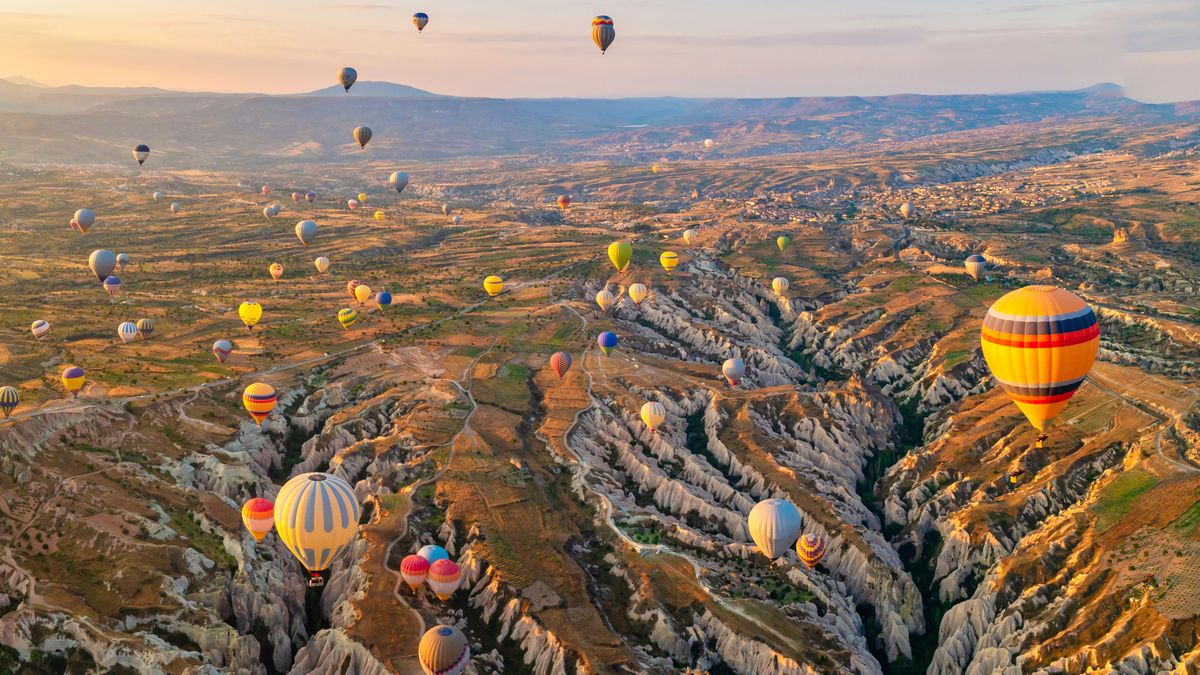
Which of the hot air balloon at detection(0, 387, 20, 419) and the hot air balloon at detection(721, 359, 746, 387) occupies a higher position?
the hot air balloon at detection(0, 387, 20, 419)

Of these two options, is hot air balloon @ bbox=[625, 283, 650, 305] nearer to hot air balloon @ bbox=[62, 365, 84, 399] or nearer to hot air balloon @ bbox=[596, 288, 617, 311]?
hot air balloon @ bbox=[596, 288, 617, 311]

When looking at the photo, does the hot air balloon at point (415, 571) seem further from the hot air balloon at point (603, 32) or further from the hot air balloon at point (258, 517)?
the hot air balloon at point (603, 32)

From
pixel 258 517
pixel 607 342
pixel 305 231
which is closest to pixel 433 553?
pixel 258 517

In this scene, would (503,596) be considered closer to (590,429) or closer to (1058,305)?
(590,429)

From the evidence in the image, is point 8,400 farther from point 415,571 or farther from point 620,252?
point 620,252

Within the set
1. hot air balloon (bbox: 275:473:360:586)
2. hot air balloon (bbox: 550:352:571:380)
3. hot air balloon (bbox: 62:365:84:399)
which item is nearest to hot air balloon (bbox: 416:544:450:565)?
hot air balloon (bbox: 275:473:360:586)

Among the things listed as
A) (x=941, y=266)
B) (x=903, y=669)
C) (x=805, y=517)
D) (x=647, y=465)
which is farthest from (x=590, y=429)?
(x=941, y=266)

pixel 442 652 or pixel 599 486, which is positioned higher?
pixel 442 652
